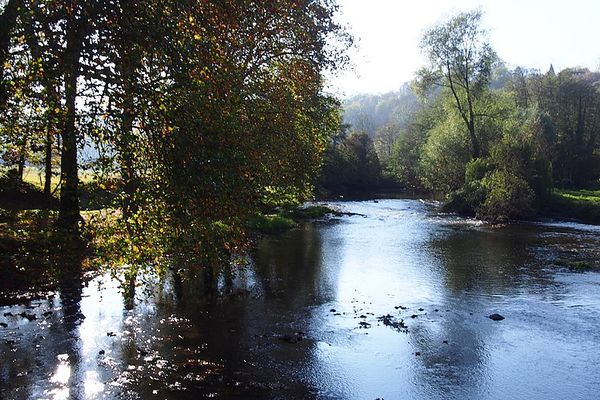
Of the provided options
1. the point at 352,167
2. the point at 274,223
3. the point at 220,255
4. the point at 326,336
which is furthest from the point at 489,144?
the point at 220,255

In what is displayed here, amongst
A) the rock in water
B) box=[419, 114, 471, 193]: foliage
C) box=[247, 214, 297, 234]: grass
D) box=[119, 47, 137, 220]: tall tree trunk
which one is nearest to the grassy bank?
box=[247, 214, 297, 234]: grass

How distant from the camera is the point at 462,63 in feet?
197

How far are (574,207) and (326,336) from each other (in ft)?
139

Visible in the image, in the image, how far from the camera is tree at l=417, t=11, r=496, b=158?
193 feet

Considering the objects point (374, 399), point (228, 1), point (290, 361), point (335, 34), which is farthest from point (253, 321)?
point (335, 34)

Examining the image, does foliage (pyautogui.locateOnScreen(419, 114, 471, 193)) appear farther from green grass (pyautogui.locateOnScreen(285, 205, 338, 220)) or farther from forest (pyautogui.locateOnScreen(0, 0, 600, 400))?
forest (pyautogui.locateOnScreen(0, 0, 600, 400))

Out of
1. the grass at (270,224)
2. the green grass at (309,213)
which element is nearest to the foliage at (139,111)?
the grass at (270,224)

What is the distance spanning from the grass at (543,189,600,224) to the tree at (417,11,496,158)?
37.2 ft

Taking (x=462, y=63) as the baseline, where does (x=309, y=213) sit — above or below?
below

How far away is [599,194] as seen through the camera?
57281 mm

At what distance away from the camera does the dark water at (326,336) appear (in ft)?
42.3

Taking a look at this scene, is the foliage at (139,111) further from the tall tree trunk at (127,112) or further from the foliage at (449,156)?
the foliage at (449,156)

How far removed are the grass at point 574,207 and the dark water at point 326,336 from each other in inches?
831

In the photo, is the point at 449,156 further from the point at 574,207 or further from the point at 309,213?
the point at 309,213
